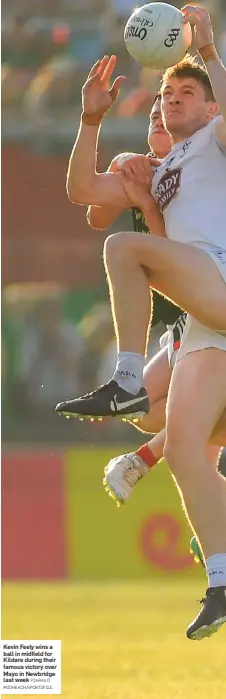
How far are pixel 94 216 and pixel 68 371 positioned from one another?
28.3 ft

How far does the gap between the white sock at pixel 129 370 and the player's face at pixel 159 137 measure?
117cm

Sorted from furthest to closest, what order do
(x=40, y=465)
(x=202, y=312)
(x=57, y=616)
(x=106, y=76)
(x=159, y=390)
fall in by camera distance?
(x=40, y=465), (x=57, y=616), (x=159, y=390), (x=106, y=76), (x=202, y=312)

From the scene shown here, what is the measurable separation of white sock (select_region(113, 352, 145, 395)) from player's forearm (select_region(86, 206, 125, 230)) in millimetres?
745

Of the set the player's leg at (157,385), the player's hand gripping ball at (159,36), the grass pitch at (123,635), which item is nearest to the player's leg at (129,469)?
the player's leg at (157,385)

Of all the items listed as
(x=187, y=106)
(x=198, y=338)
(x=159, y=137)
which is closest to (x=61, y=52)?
(x=159, y=137)

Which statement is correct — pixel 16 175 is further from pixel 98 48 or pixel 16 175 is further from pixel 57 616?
pixel 57 616

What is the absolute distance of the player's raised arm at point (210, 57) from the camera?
16.9 feet

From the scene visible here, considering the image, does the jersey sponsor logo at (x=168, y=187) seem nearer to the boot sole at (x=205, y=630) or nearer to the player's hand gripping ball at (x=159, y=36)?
the player's hand gripping ball at (x=159, y=36)

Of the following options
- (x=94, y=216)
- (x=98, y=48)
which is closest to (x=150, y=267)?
(x=94, y=216)

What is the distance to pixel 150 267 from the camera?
17.4 ft

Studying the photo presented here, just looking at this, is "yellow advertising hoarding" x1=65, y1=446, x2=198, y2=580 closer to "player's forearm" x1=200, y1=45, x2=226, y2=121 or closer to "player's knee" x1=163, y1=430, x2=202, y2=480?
"player's knee" x1=163, y1=430, x2=202, y2=480

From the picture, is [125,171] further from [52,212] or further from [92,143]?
[52,212]

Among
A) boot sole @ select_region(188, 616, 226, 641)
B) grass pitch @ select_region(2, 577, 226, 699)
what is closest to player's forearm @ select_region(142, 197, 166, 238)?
boot sole @ select_region(188, 616, 226, 641)

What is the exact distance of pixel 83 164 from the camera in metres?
5.70
